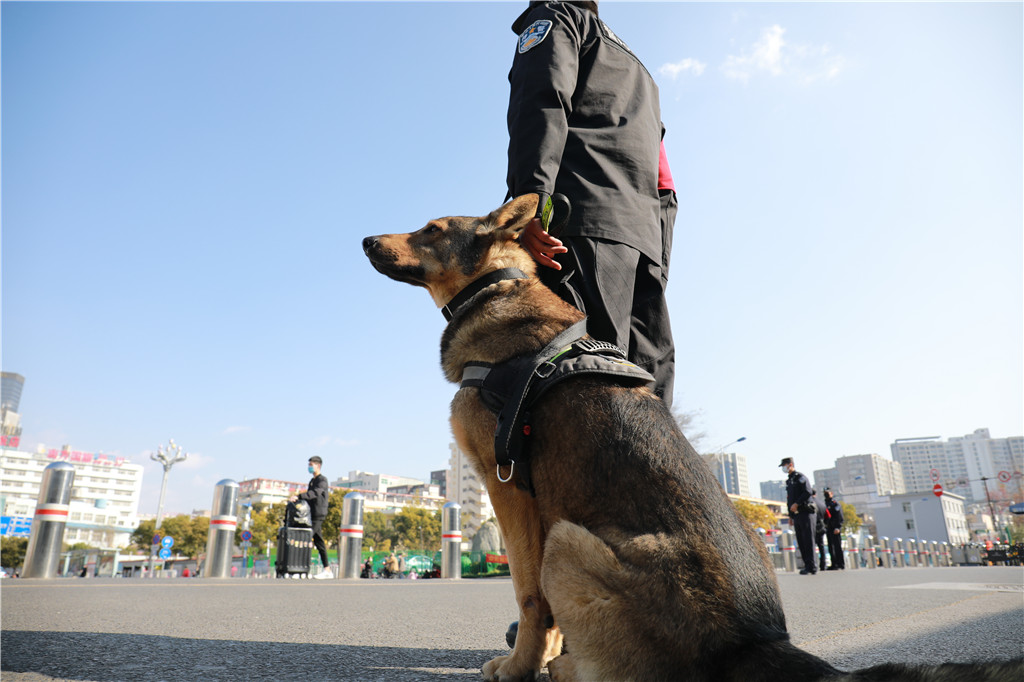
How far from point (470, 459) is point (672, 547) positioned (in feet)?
3.12

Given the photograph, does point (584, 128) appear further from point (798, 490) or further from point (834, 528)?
point (834, 528)

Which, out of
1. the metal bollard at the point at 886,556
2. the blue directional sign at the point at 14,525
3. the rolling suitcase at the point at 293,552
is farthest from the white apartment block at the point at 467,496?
the rolling suitcase at the point at 293,552

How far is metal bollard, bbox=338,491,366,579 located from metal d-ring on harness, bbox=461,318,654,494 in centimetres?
1366

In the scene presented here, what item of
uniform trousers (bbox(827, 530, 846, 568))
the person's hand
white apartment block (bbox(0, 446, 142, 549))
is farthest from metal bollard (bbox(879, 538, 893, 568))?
white apartment block (bbox(0, 446, 142, 549))

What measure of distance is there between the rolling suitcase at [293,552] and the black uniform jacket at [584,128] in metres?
12.2

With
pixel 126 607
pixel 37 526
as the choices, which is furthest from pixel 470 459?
pixel 37 526

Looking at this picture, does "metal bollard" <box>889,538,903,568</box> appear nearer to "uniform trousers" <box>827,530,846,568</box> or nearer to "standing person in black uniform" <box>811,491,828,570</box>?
"uniform trousers" <box>827,530,846,568</box>

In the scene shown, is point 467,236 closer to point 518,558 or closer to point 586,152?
point 586,152

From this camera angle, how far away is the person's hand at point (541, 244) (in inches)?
101

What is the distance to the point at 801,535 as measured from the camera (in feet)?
45.8

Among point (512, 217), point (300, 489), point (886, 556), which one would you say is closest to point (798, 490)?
point (512, 217)

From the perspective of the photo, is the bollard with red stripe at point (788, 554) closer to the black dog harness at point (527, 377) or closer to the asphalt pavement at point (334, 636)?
the asphalt pavement at point (334, 636)

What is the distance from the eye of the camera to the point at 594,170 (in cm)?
278

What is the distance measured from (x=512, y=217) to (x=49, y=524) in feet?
40.4
